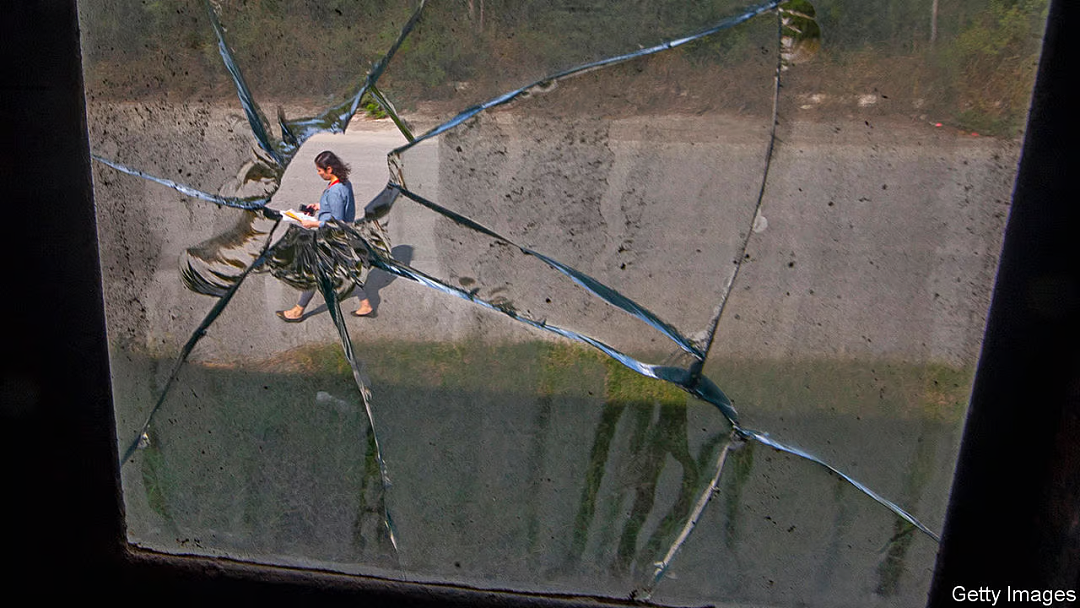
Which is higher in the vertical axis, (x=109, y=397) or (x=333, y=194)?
(x=333, y=194)

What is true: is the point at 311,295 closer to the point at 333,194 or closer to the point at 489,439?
the point at 333,194

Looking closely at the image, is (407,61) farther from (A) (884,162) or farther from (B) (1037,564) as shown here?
(B) (1037,564)

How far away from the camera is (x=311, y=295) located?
1.36m

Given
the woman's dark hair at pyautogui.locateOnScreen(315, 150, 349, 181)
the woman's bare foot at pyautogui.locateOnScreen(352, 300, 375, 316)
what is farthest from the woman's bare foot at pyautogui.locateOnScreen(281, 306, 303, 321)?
the woman's dark hair at pyautogui.locateOnScreen(315, 150, 349, 181)

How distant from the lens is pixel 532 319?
1328mm

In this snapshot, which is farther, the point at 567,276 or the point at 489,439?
the point at 489,439

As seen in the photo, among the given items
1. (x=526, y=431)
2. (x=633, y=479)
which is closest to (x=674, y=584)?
(x=633, y=479)

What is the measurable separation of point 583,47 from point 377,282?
725mm

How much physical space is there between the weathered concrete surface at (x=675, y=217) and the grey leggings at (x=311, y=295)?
4 centimetres

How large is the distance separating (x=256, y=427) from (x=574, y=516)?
88cm

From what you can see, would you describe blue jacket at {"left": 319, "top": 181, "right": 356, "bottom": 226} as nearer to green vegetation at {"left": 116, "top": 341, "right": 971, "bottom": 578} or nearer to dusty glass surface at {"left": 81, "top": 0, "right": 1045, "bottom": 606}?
dusty glass surface at {"left": 81, "top": 0, "right": 1045, "bottom": 606}

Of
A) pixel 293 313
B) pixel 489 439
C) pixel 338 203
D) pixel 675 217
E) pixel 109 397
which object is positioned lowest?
pixel 109 397

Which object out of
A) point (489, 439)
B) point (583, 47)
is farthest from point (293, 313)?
point (583, 47)

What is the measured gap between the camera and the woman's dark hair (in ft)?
4.13
